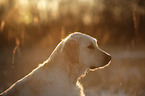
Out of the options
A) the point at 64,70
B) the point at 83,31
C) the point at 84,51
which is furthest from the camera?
the point at 83,31

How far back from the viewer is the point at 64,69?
145 inches

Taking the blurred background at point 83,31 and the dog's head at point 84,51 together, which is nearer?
the dog's head at point 84,51

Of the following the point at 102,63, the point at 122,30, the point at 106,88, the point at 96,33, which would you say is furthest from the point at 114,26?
the point at 102,63

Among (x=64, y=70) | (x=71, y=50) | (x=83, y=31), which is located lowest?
(x=83, y=31)

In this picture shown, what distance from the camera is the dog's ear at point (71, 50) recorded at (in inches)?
147

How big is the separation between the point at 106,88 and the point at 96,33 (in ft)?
18.6

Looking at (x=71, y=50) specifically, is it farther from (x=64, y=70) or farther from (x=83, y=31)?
(x=83, y=31)

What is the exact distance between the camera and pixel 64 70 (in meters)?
3.68

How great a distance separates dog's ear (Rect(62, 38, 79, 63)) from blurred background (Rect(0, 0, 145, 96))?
4.48 feet

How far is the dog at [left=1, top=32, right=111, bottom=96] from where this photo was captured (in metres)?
3.40

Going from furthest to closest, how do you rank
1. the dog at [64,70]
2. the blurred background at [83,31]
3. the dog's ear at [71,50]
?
the blurred background at [83,31] → the dog's ear at [71,50] → the dog at [64,70]

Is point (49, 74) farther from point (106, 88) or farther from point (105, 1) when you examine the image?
point (105, 1)

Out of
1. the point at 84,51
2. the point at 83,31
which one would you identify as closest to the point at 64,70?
the point at 84,51

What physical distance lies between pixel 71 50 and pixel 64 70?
1.21ft
